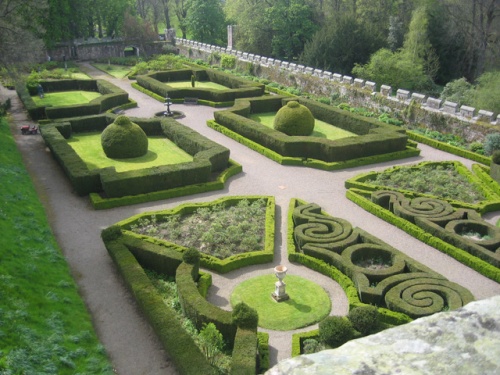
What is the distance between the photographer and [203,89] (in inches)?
1550

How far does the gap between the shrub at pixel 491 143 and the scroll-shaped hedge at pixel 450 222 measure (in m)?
8.24

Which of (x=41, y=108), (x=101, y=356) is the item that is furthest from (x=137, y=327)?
(x=41, y=108)

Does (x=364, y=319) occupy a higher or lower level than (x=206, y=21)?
lower

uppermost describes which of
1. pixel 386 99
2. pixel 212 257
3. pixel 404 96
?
pixel 404 96

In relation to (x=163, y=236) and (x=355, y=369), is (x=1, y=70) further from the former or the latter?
(x=355, y=369)

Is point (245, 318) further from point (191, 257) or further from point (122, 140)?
point (122, 140)

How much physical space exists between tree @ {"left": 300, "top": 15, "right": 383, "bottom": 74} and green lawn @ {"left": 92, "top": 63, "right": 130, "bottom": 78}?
2074 cm

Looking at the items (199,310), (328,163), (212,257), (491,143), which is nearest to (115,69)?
(328,163)

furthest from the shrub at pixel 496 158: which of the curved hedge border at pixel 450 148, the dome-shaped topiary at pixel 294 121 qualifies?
the dome-shaped topiary at pixel 294 121

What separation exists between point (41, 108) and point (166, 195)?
54.4 ft

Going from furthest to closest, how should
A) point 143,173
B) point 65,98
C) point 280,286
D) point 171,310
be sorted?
point 65,98
point 143,173
point 280,286
point 171,310

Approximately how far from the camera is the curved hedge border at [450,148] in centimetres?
2591

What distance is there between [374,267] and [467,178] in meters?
10.2

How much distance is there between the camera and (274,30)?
6147 centimetres
